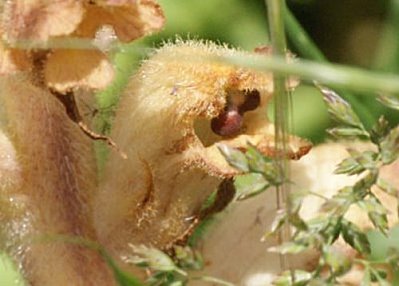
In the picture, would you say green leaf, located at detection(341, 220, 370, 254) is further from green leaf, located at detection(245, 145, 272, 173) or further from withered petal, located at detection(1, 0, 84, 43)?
withered petal, located at detection(1, 0, 84, 43)

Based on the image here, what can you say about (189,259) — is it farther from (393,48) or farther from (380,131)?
(393,48)

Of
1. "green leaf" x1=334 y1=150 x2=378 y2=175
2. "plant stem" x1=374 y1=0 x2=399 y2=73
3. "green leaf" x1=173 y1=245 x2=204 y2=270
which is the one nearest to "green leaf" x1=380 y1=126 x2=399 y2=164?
"green leaf" x1=334 y1=150 x2=378 y2=175

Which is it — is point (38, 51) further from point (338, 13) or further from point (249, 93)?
point (338, 13)

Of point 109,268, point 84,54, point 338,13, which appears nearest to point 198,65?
point 84,54

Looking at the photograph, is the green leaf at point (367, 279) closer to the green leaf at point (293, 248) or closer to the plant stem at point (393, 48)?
A: the green leaf at point (293, 248)

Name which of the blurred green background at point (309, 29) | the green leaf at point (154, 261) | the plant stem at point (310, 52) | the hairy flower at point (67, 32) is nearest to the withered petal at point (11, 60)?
the hairy flower at point (67, 32)

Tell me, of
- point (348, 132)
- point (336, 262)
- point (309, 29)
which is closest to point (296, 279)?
point (336, 262)
